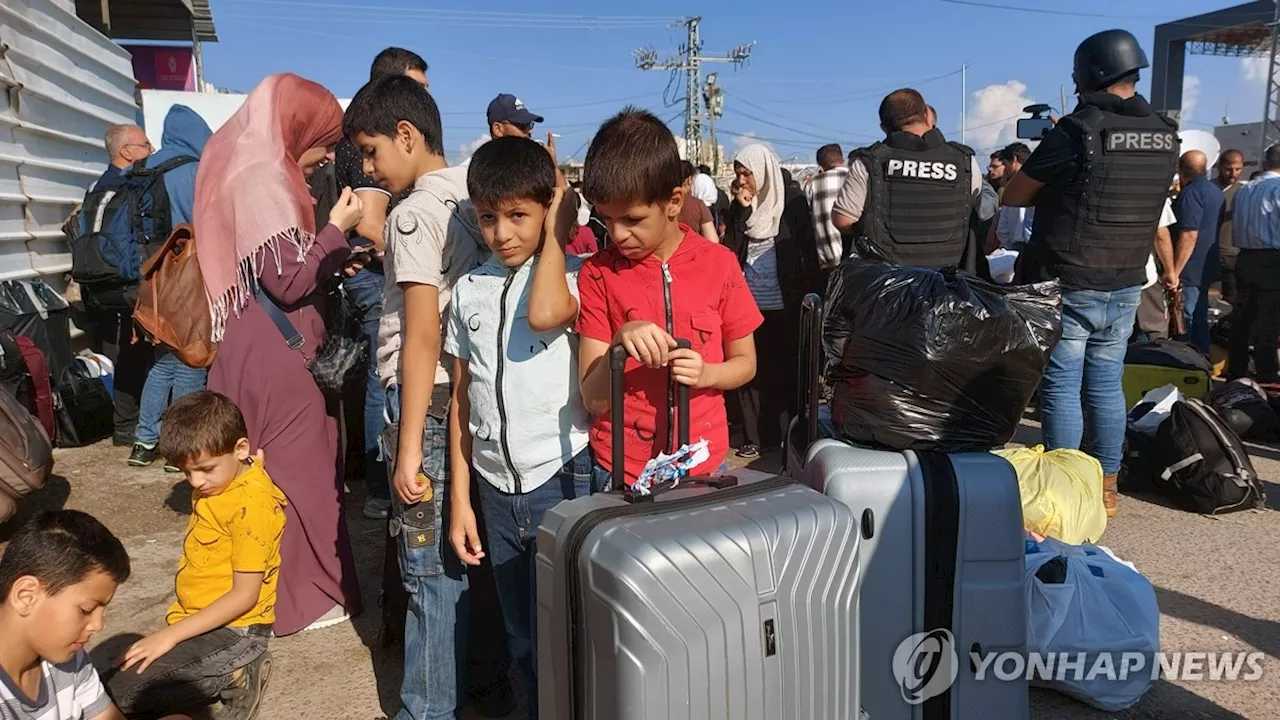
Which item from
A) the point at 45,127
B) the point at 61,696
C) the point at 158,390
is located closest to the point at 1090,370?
the point at 61,696

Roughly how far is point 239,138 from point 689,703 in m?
2.39

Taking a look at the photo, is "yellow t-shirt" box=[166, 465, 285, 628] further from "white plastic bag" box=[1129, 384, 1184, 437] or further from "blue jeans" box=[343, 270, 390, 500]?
"white plastic bag" box=[1129, 384, 1184, 437]

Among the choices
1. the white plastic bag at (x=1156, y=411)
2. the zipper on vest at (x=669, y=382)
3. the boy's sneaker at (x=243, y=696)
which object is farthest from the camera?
A: the white plastic bag at (x=1156, y=411)

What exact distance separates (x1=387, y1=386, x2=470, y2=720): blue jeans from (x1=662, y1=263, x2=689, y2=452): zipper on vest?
71cm

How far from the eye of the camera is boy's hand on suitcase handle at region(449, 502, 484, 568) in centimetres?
226

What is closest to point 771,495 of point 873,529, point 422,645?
point 873,529

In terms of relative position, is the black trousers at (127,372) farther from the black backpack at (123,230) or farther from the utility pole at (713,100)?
the utility pole at (713,100)

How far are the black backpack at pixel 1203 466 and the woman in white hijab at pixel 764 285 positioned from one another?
2.09m

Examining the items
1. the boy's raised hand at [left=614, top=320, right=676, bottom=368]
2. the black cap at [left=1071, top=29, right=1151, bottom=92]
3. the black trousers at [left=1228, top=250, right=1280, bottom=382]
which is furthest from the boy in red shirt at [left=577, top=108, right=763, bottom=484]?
the black trousers at [left=1228, top=250, right=1280, bottom=382]

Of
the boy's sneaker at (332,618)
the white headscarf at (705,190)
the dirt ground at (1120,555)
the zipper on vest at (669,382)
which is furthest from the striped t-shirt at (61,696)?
the white headscarf at (705,190)

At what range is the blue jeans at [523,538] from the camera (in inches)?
84.6

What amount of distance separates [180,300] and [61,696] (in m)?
1.66

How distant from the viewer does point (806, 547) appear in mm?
1628

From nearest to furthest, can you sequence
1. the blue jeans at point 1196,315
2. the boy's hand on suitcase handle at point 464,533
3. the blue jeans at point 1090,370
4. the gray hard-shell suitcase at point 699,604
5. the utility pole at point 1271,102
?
the gray hard-shell suitcase at point 699,604
the boy's hand on suitcase handle at point 464,533
the blue jeans at point 1090,370
the blue jeans at point 1196,315
the utility pole at point 1271,102
